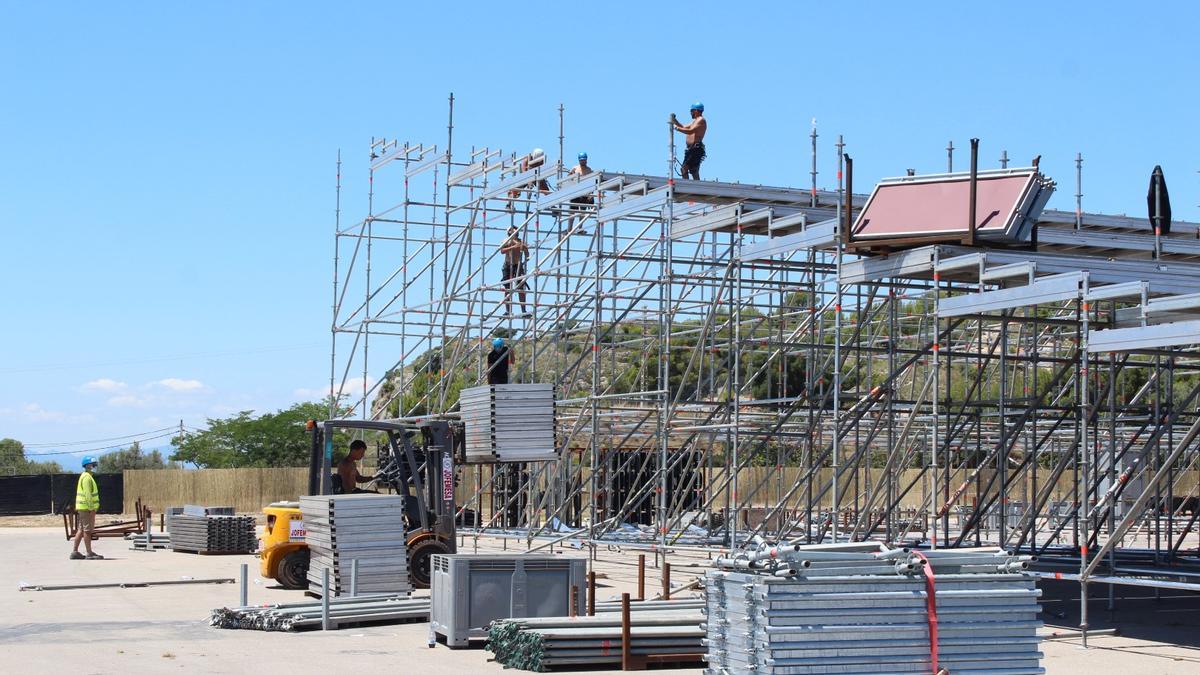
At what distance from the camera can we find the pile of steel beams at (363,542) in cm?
1812

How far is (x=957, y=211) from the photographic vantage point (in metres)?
18.5

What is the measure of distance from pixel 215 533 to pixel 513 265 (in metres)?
7.58

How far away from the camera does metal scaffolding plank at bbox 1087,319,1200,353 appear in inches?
565

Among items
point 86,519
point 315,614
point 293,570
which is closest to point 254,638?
point 315,614

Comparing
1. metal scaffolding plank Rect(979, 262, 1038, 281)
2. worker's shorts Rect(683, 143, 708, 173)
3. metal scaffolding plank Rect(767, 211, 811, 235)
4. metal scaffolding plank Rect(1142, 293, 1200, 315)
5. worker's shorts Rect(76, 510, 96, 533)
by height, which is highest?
worker's shorts Rect(683, 143, 708, 173)

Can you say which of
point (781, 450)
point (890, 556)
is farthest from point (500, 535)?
point (890, 556)

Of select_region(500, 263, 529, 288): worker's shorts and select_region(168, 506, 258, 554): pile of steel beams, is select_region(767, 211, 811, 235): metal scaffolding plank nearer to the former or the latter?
select_region(500, 263, 529, 288): worker's shorts

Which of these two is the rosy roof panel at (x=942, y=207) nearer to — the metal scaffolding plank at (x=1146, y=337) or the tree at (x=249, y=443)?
the metal scaffolding plank at (x=1146, y=337)

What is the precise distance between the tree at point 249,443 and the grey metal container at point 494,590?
55.3 meters

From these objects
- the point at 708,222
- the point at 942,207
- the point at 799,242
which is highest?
the point at 708,222

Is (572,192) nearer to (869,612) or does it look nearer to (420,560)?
(420,560)

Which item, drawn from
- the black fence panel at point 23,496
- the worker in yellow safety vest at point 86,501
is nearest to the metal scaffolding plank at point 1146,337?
the worker in yellow safety vest at point 86,501

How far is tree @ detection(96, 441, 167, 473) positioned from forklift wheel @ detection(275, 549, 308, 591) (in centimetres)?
5321

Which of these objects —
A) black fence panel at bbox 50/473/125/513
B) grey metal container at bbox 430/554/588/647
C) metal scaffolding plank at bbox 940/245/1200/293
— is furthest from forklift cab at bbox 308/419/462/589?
black fence panel at bbox 50/473/125/513
